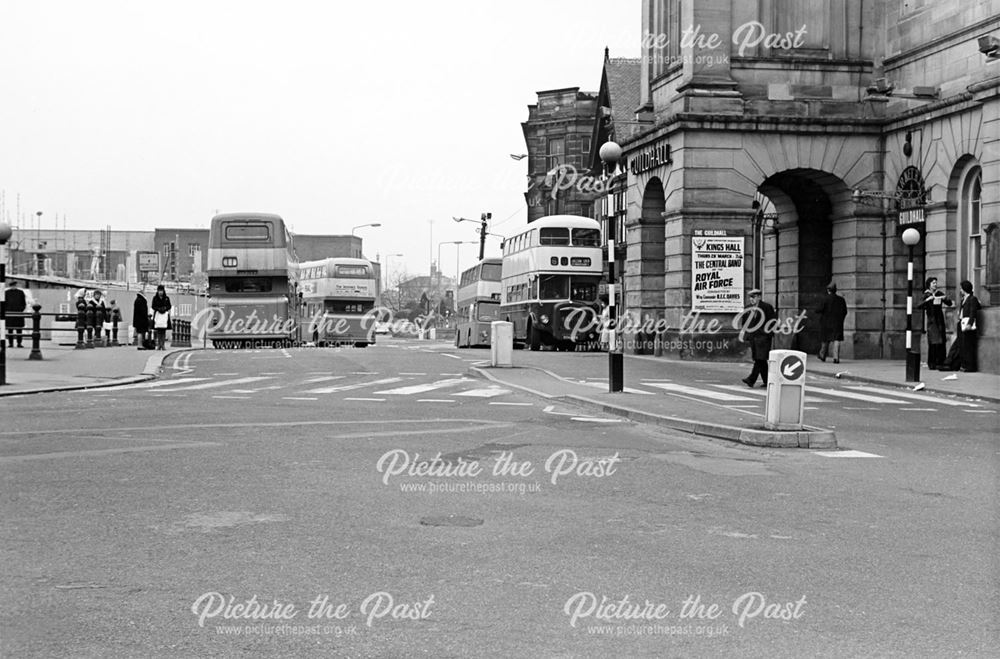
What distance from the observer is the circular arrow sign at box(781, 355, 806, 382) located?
44.0 ft

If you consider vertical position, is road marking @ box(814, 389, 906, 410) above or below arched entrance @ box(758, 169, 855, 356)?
below

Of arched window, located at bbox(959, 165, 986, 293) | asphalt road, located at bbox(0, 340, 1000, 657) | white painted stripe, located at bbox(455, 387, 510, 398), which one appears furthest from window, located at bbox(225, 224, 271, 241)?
asphalt road, located at bbox(0, 340, 1000, 657)

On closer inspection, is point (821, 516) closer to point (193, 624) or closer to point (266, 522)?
point (266, 522)

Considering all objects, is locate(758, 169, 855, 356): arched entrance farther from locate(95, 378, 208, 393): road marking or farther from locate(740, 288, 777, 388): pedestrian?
locate(95, 378, 208, 393): road marking

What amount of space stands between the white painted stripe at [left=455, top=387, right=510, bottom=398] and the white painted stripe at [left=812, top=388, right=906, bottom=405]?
238 inches

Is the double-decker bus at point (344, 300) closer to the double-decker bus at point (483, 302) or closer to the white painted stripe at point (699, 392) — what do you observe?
the double-decker bus at point (483, 302)

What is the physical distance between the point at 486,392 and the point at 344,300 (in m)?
36.1

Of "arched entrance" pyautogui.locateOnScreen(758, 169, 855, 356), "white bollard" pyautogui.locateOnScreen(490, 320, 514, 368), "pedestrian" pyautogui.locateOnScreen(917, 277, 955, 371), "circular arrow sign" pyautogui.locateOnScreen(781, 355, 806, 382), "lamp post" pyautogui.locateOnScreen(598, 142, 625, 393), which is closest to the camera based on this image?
"circular arrow sign" pyautogui.locateOnScreen(781, 355, 806, 382)

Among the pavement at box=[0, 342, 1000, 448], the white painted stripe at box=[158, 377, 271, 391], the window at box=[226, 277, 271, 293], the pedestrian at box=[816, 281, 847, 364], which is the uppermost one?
the window at box=[226, 277, 271, 293]

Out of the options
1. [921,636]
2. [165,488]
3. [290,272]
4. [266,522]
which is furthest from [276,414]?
[290,272]

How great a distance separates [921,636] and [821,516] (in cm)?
316

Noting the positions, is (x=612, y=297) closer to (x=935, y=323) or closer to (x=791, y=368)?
(x=791, y=368)

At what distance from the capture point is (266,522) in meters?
7.86

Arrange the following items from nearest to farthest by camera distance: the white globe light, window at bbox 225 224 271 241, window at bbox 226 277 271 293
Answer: the white globe light < window at bbox 225 224 271 241 < window at bbox 226 277 271 293
